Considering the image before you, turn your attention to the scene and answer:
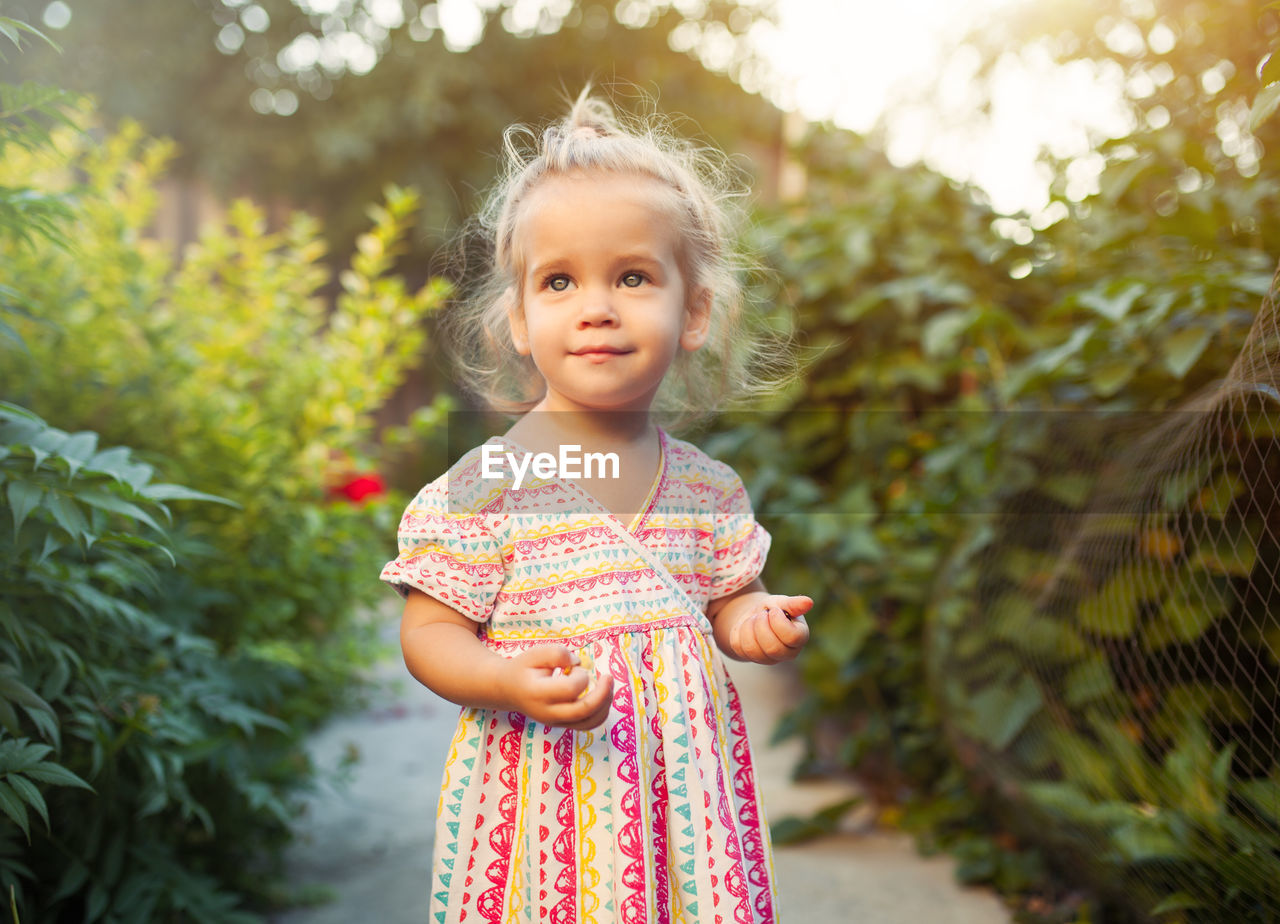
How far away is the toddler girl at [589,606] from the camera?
1.06 metres

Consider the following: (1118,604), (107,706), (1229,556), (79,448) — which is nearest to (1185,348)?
(1229,556)

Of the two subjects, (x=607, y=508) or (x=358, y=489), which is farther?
(x=358, y=489)

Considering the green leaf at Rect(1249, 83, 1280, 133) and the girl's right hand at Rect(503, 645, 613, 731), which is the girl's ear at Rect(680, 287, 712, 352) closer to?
the girl's right hand at Rect(503, 645, 613, 731)

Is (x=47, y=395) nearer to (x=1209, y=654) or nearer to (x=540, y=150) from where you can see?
(x=540, y=150)

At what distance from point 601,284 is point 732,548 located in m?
0.41

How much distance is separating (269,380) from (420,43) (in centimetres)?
616

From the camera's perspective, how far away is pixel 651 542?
1.14m

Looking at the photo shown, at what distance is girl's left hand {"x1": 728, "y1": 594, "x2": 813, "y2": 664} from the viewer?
1063 millimetres

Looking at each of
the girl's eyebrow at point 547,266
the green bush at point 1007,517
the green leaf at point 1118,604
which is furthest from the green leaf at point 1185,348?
the girl's eyebrow at point 547,266

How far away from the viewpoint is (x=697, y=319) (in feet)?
4.05

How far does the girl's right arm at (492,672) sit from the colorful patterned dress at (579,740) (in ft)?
0.12

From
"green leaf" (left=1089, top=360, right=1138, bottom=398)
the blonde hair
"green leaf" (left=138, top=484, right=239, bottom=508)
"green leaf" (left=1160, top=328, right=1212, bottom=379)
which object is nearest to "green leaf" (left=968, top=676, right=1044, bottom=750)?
"green leaf" (left=1089, top=360, right=1138, bottom=398)

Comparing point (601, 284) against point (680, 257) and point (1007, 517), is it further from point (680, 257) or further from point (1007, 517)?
point (1007, 517)

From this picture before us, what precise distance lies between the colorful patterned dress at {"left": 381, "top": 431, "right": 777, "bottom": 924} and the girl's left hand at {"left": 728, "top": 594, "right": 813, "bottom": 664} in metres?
0.06
